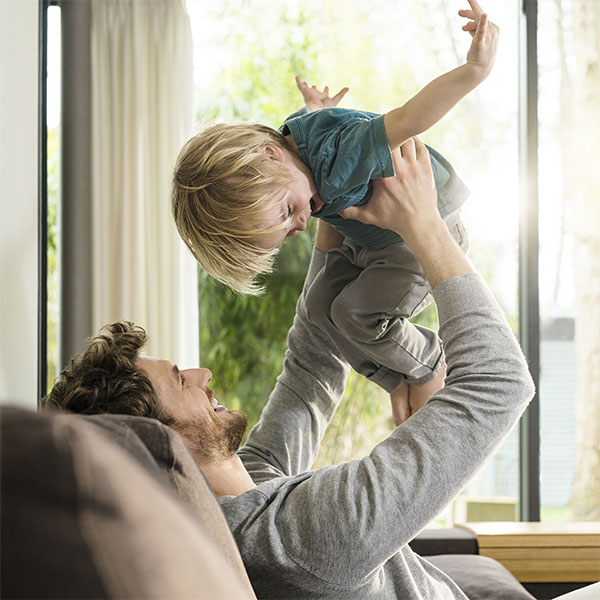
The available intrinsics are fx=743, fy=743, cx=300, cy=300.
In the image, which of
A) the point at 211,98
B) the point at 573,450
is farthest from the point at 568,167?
the point at 211,98

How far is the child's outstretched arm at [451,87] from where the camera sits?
1263mm

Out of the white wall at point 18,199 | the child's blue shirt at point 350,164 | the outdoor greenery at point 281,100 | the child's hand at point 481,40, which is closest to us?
the child's hand at point 481,40

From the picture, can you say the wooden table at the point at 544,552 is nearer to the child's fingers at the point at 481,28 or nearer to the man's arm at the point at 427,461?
the man's arm at the point at 427,461

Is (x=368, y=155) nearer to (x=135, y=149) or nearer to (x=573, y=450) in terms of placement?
(x=135, y=149)

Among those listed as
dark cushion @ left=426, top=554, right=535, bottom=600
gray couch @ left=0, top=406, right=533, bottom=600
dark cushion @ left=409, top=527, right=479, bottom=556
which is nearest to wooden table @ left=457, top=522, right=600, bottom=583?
dark cushion @ left=409, top=527, right=479, bottom=556

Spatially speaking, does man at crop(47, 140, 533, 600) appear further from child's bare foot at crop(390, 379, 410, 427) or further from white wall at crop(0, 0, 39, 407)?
white wall at crop(0, 0, 39, 407)

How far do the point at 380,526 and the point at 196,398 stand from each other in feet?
1.30

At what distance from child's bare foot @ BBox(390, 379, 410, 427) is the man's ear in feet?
1.84

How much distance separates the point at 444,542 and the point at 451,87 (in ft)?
4.79

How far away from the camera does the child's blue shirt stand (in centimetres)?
138

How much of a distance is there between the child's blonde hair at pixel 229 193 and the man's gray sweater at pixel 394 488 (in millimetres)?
416

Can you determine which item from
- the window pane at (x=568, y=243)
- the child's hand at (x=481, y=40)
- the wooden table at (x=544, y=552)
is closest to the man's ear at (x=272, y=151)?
the child's hand at (x=481, y=40)

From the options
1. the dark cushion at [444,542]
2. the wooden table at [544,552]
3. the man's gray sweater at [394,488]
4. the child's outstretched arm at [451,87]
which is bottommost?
the wooden table at [544,552]

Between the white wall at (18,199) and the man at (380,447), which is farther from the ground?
the white wall at (18,199)
